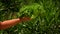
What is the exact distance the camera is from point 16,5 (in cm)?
352

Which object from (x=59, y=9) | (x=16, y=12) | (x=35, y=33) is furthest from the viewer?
(x=16, y=12)

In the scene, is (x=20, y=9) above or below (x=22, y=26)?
above

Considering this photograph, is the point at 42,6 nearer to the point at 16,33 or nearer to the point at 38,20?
the point at 38,20

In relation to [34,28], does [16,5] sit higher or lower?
higher

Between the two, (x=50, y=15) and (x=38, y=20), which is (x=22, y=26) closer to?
(x=38, y=20)

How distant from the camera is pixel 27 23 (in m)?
3.06

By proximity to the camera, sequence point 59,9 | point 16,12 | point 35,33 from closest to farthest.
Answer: point 35,33 → point 59,9 → point 16,12

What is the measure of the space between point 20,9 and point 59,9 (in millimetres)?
742

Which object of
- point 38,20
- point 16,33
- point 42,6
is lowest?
point 16,33

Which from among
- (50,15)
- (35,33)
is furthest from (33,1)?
(35,33)

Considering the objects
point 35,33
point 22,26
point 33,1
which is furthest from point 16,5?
point 35,33

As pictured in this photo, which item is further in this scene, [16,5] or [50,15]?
[16,5]

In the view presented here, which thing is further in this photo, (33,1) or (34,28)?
(33,1)

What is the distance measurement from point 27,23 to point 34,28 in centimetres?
16
